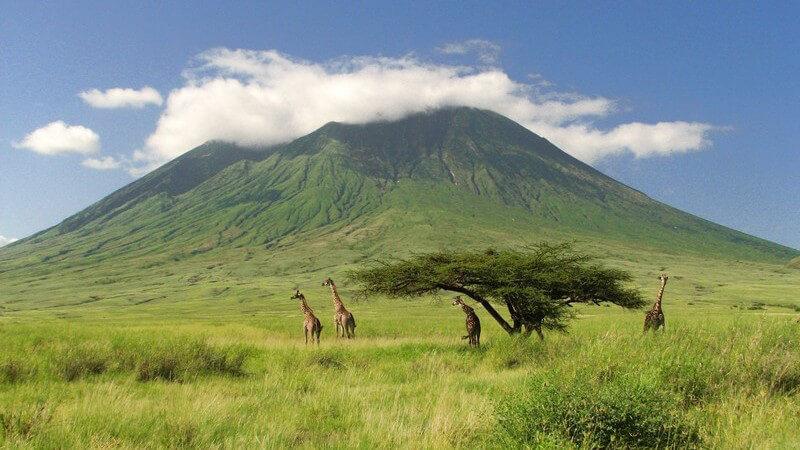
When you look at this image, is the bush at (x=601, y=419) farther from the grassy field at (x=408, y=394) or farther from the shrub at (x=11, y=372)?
the shrub at (x=11, y=372)

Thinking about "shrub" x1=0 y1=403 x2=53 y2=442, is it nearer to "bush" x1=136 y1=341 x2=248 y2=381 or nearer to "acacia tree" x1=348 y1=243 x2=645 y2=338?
"bush" x1=136 y1=341 x2=248 y2=381

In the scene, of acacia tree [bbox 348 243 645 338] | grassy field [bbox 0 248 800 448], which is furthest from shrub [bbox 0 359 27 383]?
acacia tree [bbox 348 243 645 338]

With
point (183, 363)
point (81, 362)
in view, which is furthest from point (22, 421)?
point (183, 363)

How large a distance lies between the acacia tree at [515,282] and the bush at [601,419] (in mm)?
12163

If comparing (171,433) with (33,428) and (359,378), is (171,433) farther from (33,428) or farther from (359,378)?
(359,378)

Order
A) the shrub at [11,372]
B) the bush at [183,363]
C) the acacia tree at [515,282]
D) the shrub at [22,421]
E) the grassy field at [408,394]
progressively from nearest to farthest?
1. the shrub at [22,421]
2. the grassy field at [408,394]
3. the shrub at [11,372]
4. the bush at [183,363]
5. the acacia tree at [515,282]

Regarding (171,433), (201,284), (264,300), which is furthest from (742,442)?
(201,284)

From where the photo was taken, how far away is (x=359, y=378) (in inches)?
496

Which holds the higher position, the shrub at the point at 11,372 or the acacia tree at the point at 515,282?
the acacia tree at the point at 515,282

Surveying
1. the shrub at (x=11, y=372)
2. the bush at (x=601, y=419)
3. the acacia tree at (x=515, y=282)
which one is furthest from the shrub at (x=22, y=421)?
the acacia tree at (x=515, y=282)

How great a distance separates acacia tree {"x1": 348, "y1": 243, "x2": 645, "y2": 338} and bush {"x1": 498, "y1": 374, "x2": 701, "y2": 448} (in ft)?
39.9

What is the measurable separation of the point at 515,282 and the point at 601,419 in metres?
13.9

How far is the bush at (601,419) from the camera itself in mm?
6586

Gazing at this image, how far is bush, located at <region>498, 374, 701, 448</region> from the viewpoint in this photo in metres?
6.59
